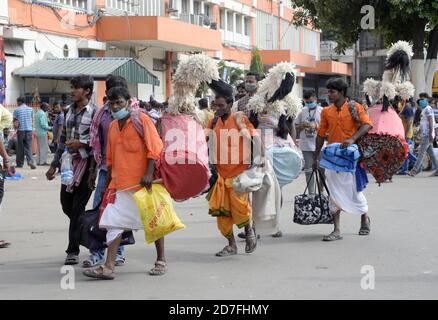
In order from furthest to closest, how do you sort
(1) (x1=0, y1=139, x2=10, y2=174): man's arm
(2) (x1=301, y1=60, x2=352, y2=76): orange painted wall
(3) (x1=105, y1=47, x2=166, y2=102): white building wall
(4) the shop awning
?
(2) (x1=301, y1=60, x2=352, y2=76): orange painted wall < (3) (x1=105, y1=47, x2=166, y2=102): white building wall < (4) the shop awning < (1) (x1=0, y1=139, x2=10, y2=174): man's arm

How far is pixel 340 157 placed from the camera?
8.71 meters

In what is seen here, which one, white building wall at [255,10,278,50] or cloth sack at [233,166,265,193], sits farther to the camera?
white building wall at [255,10,278,50]

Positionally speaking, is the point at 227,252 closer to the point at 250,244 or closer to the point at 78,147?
the point at 250,244

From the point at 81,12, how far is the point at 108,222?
64.3ft

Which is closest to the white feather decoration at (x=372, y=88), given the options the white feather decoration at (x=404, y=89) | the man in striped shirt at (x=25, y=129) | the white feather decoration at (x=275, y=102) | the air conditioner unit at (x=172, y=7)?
the white feather decoration at (x=404, y=89)

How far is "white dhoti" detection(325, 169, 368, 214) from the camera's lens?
8773 millimetres

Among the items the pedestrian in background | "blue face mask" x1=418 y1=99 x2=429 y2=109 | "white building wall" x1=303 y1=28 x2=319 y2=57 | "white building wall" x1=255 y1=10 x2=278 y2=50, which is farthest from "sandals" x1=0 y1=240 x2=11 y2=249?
"white building wall" x1=303 y1=28 x2=319 y2=57

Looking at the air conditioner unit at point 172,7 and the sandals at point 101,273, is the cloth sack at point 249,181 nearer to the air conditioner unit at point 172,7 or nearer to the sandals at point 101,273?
the sandals at point 101,273

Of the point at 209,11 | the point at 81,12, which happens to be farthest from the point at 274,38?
the point at 81,12

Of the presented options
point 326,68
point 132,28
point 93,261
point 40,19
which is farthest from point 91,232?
point 326,68

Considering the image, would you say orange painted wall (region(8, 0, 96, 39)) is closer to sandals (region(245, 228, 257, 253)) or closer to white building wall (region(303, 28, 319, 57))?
sandals (region(245, 228, 257, 253))

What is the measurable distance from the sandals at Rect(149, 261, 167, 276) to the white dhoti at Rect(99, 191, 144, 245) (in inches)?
17.5

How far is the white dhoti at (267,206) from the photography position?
7980mm

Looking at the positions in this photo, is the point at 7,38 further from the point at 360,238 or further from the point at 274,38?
the point at 274,38
